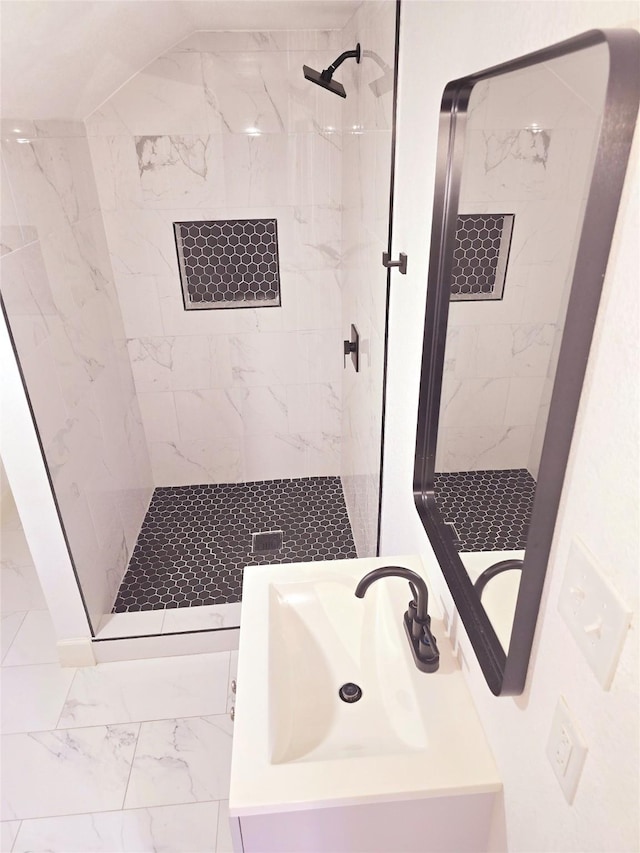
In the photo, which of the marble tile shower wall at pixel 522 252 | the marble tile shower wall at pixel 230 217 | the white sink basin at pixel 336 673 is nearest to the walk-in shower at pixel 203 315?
the marble tile shower wall at pixel 230 217

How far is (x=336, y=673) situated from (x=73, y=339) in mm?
1621

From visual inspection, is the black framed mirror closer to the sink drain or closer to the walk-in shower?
the sink drain

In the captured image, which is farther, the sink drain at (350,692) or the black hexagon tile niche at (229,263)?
the black hexagon tile niche at (229,263)

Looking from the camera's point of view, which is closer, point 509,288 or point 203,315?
point 509,288

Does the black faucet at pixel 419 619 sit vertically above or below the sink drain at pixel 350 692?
above

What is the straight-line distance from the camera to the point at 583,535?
65cm

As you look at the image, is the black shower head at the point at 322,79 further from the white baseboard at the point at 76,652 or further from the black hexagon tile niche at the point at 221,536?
the white baseboard at the point at 76,652

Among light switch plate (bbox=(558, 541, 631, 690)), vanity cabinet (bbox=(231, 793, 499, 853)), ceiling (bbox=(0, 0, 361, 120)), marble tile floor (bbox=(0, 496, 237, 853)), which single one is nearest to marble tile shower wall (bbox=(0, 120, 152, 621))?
ceiling (bbox=(0, 0, 361, 120))

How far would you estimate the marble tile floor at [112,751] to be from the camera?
1718 mm

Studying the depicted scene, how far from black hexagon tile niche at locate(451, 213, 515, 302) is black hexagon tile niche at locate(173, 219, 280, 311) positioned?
1893mm

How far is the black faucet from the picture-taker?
1.15 meters

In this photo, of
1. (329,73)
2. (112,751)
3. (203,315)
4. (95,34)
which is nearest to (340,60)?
(329,73)

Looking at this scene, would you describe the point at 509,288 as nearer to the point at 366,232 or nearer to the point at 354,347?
the point at 366,232

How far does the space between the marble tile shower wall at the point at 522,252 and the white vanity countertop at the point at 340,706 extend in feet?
1.54
